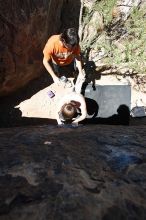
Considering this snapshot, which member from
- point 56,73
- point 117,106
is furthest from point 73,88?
point 117,106

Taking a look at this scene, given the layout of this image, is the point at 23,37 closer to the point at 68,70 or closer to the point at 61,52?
the point at 61,52

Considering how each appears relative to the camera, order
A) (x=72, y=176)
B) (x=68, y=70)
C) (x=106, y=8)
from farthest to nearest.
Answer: (x=106, y=8), (x=68, y=70), (x=72, y=176)

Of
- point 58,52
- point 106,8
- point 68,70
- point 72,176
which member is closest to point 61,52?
point 58,52

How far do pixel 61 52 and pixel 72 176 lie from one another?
10.2ft

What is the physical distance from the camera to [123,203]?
2.13 metres

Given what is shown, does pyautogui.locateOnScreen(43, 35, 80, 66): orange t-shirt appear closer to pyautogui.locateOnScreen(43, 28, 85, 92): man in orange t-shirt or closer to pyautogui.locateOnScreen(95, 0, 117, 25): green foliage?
pyautogui.locateOnScreen(43, 28, 85, 92): man in orange t-shirt

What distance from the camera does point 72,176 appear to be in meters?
2.33

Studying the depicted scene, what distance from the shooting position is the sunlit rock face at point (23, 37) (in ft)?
15.7

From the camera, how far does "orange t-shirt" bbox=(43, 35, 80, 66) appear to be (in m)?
4.98

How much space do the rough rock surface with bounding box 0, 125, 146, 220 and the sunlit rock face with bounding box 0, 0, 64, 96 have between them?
2.19m

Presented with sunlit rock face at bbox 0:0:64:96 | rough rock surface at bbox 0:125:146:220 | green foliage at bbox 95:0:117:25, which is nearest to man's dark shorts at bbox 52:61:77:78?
sunlit rock face at bbox 0:0:64:96

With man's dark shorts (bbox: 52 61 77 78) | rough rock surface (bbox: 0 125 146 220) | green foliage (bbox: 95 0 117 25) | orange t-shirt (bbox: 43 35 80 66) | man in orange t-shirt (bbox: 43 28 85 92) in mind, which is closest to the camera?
rough rock surface (bbox: 0 125 146 220)

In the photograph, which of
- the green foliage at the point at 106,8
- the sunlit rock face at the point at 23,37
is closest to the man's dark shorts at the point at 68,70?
the sunlit rock face at the point at 23,37

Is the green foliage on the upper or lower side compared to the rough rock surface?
upper
